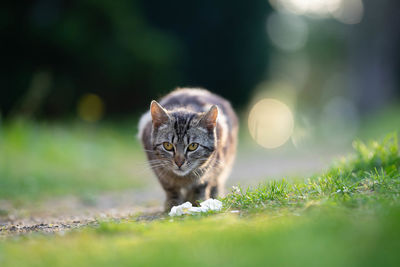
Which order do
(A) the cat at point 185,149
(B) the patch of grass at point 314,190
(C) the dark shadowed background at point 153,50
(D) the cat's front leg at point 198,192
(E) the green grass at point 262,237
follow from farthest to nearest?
(C) the dark shadowed background at point 153,50
(D) the cat's front leg at point 198,192
(A) the cat at point 185,149
(B) the patch of grass at point 314,190
(E) the green grass at point 262,237

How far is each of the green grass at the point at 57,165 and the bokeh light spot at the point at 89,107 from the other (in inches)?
66.2

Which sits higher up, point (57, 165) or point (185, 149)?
point (57, 165)

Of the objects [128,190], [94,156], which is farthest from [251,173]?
[94,156]

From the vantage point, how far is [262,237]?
2420 mm

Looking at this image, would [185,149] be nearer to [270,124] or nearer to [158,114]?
[158,114]

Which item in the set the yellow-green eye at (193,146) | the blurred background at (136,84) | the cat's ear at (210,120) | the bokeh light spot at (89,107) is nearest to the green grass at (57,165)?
the blurred background at (136,84)

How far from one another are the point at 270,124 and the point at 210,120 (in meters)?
11.1

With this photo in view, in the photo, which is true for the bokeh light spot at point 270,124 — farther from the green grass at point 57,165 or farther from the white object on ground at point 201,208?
the white object on ground at point 201,208

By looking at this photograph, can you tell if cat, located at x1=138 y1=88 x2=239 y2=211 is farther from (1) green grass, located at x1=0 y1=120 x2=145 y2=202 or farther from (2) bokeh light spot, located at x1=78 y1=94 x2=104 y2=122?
(2) bokeh light spot, located at x1=78 y1=94 x2=104 y2=122

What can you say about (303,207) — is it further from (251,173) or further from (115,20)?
(115,20)

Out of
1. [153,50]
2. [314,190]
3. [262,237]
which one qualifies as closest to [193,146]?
[314,190]

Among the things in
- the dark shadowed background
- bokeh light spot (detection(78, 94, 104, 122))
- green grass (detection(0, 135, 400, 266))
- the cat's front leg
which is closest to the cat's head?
the cat's front leg

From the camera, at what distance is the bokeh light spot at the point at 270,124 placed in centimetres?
1338

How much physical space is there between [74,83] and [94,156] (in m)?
4.82
